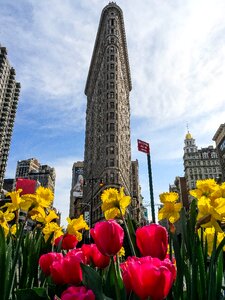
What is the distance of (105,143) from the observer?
65.3m

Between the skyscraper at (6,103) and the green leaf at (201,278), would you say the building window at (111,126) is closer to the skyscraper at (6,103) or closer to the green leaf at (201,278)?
the skyscraper at (6,103)

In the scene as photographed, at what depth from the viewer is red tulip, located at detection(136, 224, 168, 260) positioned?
1.31m

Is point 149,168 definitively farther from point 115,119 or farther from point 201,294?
point 115,119

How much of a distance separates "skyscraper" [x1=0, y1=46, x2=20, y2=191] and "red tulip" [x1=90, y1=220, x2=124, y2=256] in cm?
10026

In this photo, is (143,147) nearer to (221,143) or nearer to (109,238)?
(109,238)

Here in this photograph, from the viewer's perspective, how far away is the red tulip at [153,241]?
131 centimetres

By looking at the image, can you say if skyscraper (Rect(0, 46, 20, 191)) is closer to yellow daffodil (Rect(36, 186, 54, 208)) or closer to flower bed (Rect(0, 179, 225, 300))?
yellow daffodil (Rect(36, 186, 54, 208))

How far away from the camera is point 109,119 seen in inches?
2689

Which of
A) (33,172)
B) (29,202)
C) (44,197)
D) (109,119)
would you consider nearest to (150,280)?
(29,202)

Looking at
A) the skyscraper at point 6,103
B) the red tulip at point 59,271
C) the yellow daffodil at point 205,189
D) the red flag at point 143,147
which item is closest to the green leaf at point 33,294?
the red tulip at point 59,271

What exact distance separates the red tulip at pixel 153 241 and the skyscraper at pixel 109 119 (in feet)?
175

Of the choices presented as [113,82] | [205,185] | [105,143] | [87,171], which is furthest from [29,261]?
[87,171]

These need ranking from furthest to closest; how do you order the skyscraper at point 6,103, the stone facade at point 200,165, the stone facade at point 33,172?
the stone facade at point 33,172
the stone facade at point 200,165
the skyscraper at point 6,103

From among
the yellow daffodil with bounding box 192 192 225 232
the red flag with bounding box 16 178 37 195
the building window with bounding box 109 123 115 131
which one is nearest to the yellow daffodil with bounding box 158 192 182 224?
the yellow daffodil with bounding box 192 192 225 232
